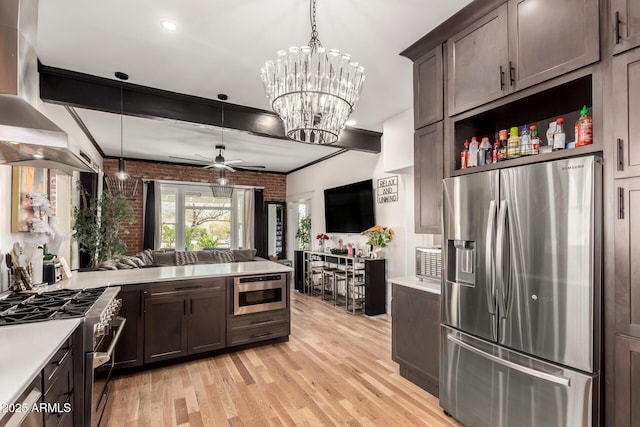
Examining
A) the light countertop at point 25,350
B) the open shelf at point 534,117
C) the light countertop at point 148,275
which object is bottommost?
the light countertop at point 148,275

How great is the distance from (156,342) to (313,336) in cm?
175

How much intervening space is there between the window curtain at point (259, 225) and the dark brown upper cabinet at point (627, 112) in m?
7.23

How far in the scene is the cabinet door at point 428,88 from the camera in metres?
2.46

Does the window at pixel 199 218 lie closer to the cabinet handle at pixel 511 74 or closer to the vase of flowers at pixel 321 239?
the vase of flowers at pixel 321 239

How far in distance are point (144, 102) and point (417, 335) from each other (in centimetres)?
355

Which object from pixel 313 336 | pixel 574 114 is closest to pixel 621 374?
pixel 574 114

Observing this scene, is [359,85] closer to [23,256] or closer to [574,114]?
[574,114]

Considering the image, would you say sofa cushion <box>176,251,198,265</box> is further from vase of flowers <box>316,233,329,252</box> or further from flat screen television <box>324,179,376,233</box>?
flat screen television <box>324,179,376,233</box>

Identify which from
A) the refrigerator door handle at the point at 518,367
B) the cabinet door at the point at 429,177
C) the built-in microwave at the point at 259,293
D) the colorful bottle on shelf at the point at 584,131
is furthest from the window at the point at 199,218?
the colorful bottle on shelf at the point at 584,131

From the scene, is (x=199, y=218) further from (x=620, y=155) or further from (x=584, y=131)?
(x=620, y=155)

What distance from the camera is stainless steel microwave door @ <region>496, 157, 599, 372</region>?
1.54 meters

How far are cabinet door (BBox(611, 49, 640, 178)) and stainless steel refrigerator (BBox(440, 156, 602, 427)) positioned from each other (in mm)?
99

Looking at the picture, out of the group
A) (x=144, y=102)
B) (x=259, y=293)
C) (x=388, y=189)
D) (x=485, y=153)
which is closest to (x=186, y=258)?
(x=259, y=293)

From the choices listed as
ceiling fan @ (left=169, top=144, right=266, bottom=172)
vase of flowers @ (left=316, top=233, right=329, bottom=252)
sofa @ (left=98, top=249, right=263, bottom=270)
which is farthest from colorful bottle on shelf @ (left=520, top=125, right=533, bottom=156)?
sofa @ (left=98, top=249, right=263, bottom=270)
